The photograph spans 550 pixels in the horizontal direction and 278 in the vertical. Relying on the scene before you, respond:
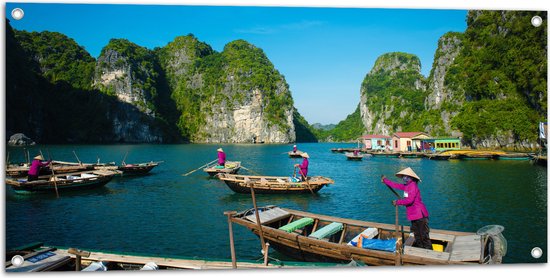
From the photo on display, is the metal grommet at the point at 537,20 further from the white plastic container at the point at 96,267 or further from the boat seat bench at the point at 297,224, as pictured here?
the white plastic container at the point at 96,267

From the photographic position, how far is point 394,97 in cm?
6706

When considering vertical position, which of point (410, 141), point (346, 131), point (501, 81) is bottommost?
point (410, 141)

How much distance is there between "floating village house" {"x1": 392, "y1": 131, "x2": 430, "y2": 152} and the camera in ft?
117

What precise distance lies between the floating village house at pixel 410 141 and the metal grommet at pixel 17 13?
35293mm

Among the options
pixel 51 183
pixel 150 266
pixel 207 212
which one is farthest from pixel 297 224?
pixel 51 183

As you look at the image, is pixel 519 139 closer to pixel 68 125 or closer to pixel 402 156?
pixel 402 156

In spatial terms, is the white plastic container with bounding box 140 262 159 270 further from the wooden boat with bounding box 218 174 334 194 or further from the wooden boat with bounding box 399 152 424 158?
the wooden boat with bounding box 399 152 424 158

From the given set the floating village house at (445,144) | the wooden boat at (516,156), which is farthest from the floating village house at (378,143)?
the wooden boat at (516,156)

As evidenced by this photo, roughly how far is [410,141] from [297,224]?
108 feet

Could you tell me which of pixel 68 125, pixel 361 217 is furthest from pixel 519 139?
pixel 68 125

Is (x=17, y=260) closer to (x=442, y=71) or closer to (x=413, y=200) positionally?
(x=413, y=200)

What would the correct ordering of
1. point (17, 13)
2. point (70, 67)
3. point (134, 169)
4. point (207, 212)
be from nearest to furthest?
1. point (17, 13)
2. point (207, 212)
3. point (134, 169)
4. point (70, 67)

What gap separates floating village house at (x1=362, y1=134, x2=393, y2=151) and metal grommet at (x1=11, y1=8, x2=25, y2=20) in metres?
37.2

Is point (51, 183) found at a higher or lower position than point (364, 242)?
higher
